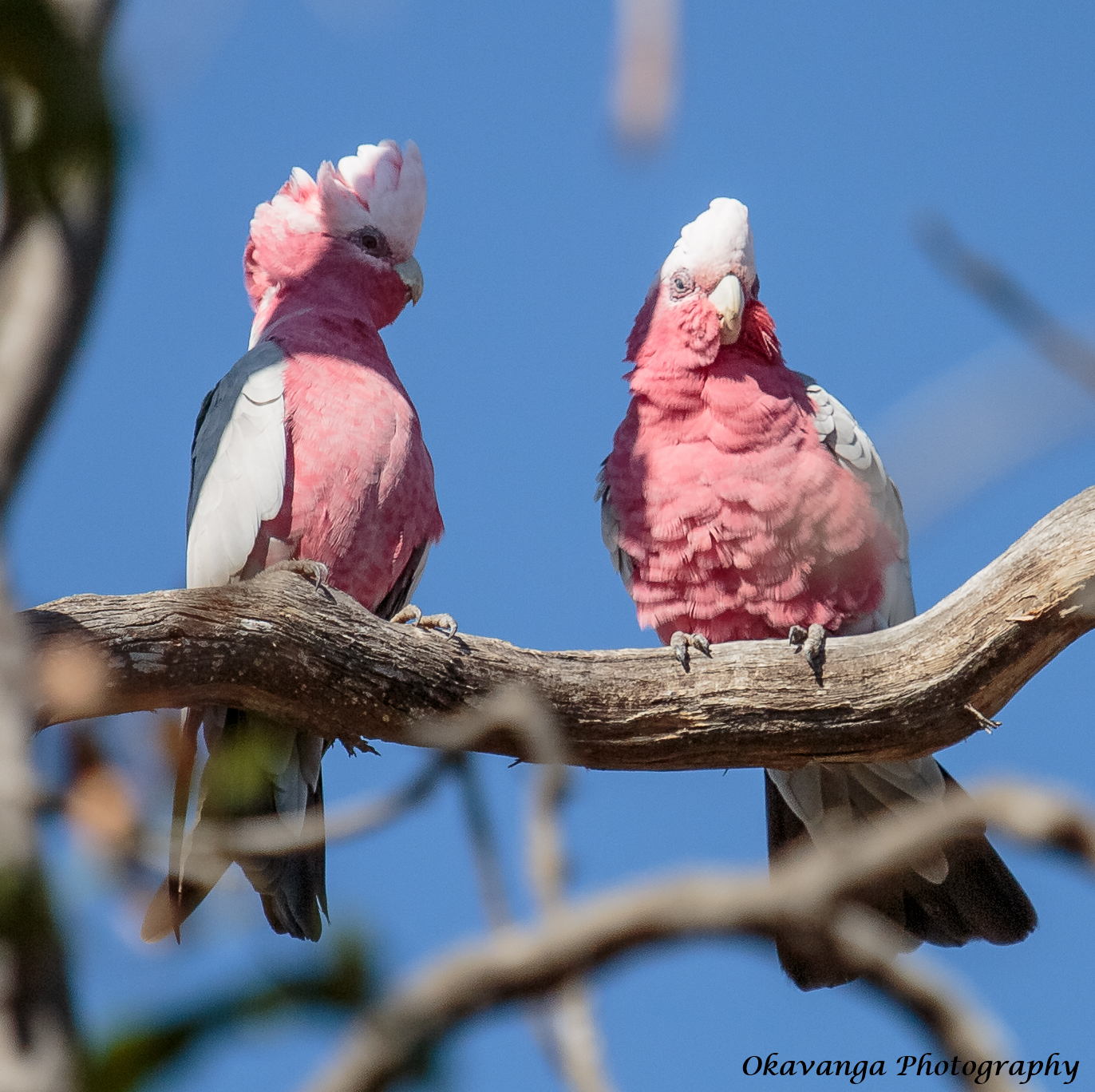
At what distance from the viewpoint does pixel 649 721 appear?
4.43 metres

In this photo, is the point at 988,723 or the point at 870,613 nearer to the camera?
the point at 988,723

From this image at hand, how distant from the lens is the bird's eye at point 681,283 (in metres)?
5.25

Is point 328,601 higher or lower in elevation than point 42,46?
higher

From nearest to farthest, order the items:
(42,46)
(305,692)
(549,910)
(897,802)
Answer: (42,46)
(549,910)
(305,692)
(897,802)

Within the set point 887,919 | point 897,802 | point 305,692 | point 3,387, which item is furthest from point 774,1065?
point 3,387

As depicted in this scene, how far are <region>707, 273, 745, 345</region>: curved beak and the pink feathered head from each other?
1456mm

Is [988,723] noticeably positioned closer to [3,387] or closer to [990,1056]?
[990,1056]

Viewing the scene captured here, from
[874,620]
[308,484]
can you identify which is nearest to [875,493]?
[874,620]

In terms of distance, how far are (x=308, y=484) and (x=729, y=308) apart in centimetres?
173

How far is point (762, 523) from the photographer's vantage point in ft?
15.7

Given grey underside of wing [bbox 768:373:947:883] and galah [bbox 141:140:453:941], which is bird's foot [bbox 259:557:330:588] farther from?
grey underside of wing [bbox 768:373:947:883]

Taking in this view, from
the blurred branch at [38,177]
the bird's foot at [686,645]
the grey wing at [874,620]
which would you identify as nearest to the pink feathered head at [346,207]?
the grey wing at [874,620]

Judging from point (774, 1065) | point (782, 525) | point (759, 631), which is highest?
point (782, 525)

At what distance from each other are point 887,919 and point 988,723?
2.95 ft
